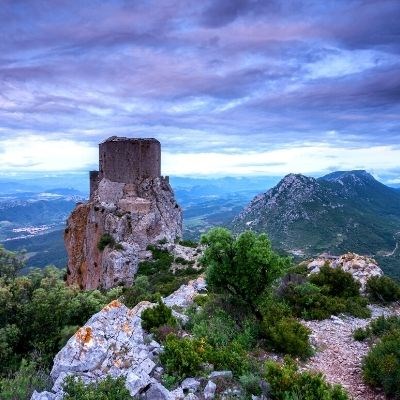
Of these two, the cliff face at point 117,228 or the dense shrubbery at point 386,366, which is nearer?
the dense shrubbery at point 386,366

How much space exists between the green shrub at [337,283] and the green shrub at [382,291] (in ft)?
2.10

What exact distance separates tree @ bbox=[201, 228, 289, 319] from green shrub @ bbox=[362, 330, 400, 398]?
160 inches

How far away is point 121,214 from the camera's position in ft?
128

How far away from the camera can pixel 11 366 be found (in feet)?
39.0

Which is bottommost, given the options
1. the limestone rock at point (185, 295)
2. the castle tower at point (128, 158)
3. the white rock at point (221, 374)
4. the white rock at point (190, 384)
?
the limestone rock at point (185, 295)

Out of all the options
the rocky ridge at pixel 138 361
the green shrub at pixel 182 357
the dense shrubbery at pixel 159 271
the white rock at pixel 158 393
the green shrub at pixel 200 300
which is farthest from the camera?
the dense shrubbery at pixel 159 271

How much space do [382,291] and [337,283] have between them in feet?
6.96

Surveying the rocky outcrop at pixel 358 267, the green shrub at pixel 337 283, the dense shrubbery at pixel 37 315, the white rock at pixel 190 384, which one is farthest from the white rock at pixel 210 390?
the rocky outcrop at pixel 358 267

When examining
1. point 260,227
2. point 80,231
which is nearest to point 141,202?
point 80,231

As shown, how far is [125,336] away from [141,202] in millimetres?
29419

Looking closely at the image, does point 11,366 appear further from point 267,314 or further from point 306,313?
point 306,313

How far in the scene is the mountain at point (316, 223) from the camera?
128 meters

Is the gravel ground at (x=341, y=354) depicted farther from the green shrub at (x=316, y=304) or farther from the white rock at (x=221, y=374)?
the white rock at (x=221, y=374)

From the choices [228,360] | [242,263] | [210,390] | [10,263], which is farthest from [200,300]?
[10,263]
